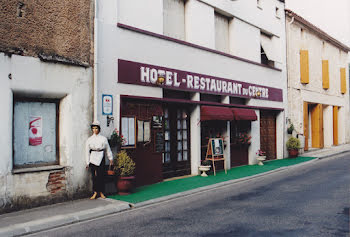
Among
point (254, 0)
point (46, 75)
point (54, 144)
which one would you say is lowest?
point (54, 144)

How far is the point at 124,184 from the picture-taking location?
8.88 meters

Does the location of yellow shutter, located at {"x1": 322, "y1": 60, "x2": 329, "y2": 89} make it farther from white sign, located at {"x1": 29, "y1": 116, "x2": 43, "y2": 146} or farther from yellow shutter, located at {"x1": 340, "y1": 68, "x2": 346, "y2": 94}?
white sign, located at {"x1": 29, "y1": 116, "x2": 43, "y2": 146}

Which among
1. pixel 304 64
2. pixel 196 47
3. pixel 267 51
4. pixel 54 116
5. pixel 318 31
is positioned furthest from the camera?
pixel 318 31

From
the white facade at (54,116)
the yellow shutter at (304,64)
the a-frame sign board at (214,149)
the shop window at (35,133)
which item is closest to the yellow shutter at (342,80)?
the yellow shutter at (304,64)

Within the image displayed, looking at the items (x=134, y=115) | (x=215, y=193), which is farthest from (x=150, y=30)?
(x=215, y=193)

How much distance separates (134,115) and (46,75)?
292 cm

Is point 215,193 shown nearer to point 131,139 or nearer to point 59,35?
point 131,139

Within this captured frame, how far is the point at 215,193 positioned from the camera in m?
9.25

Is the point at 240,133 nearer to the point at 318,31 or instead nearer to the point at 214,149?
the point at 214,149

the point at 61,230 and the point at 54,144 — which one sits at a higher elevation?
the point at 54,144

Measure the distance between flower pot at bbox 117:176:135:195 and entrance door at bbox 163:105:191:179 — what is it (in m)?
2.63

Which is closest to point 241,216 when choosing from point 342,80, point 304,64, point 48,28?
point 48,28

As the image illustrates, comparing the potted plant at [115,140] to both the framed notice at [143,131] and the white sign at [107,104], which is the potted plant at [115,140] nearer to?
the white sign at [107,104]

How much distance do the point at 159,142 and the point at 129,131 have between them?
1313 mm
